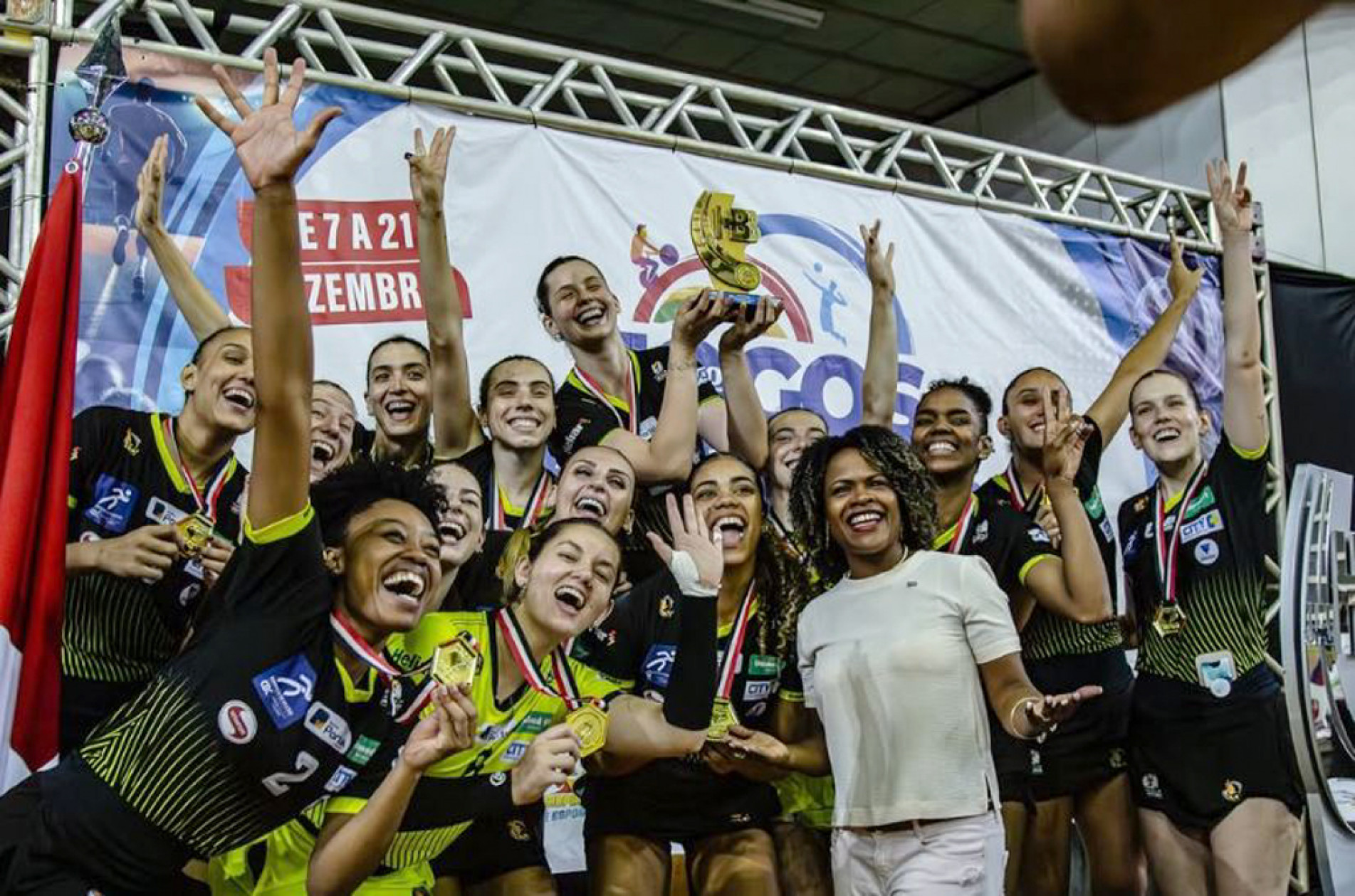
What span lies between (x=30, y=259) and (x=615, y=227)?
6.41 ft

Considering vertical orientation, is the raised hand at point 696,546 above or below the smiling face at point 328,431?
below

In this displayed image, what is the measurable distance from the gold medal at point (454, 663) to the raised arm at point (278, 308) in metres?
0.52

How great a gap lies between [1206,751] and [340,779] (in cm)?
323

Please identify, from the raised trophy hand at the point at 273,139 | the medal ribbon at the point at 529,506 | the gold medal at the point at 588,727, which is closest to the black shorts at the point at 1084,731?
the medal ribbon at the point at 529,506

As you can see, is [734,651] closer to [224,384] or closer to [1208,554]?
[224,384]

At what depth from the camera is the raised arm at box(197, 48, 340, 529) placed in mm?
2486

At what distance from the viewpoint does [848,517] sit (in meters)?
3.66

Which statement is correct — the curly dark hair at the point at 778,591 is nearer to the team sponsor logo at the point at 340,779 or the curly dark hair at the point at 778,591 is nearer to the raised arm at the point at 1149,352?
the team sponsor logo at the point at 340,779

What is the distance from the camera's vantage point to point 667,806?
3.81 m

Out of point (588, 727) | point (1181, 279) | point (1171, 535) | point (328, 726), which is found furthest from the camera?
point (1181, 279)

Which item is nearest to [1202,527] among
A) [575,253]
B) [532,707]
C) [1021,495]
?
[1021,495]

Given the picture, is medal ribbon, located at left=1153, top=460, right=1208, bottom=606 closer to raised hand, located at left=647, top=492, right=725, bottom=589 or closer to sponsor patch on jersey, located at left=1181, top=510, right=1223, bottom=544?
sponsor patch on jersey, located at left=1181, top=510, right=1223, bottom=544

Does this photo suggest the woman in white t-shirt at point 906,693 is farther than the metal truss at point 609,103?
No

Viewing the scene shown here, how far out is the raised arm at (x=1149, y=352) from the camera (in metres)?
5.61
